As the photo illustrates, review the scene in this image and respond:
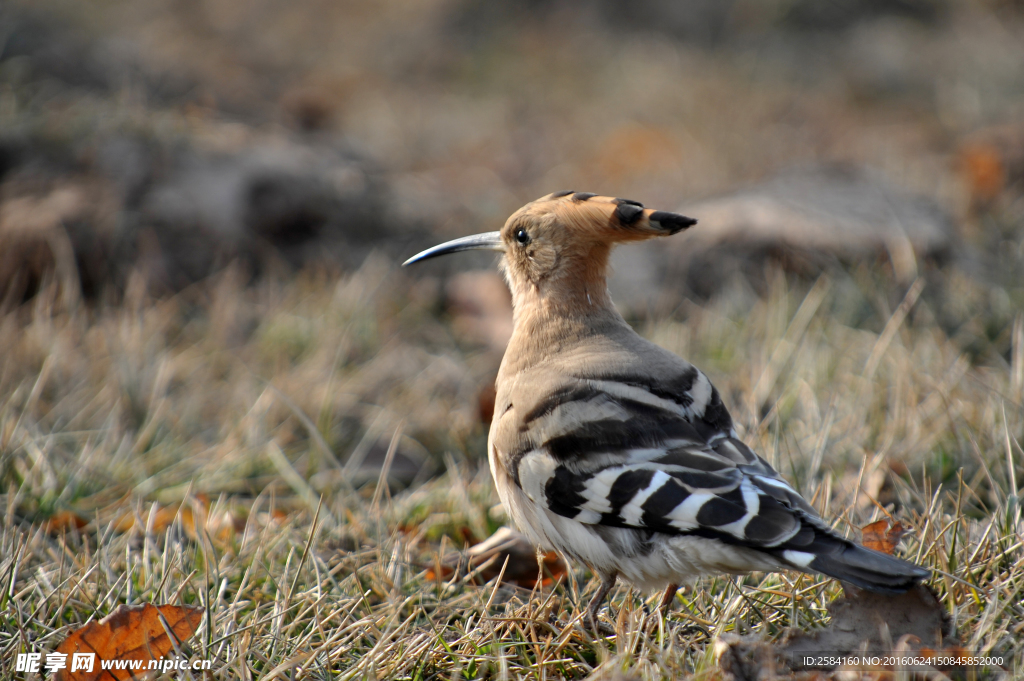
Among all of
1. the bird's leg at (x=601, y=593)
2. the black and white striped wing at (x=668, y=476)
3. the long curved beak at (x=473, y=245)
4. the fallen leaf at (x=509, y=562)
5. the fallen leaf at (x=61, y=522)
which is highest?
the long curved beak at (x=473, y=245)

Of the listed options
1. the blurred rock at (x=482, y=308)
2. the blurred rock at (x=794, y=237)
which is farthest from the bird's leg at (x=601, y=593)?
A: the blurred rock at (x=794, y=237)

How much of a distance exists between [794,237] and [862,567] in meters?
2.68

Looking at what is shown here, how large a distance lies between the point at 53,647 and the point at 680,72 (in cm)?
745

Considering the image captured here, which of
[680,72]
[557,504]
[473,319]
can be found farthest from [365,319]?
[680,72]

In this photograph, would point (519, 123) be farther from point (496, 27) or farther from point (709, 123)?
point (496, 27)

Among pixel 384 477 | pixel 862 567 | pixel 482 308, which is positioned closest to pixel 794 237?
pixel 482 308

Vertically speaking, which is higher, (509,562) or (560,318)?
(560,318)

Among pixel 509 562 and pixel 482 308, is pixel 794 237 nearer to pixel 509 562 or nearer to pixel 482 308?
pixel 482 308

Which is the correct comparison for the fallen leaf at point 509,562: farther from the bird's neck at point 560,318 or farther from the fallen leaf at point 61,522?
the fallen leaf at point 61,522

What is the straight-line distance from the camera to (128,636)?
5.64 ft

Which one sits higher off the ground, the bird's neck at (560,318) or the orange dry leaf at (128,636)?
the bird's neck at (560,318)

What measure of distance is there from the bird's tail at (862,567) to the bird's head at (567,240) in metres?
0.94

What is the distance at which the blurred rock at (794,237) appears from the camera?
3.88 meters

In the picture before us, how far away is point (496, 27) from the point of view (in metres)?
9.39
